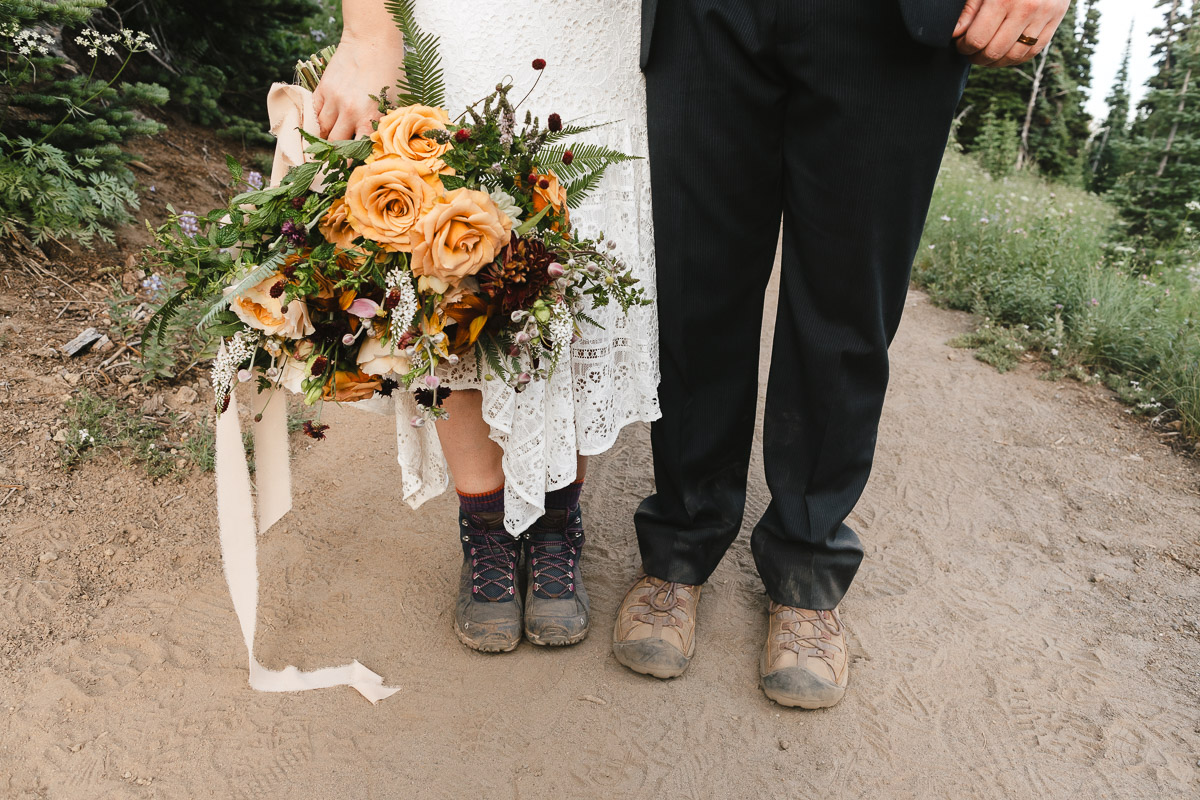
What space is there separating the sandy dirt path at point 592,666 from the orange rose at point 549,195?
1165mm

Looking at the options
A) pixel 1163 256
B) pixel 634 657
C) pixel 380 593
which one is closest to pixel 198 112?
pixel 380 593

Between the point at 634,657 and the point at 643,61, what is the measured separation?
1410 millimetres

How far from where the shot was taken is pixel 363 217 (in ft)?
4.25

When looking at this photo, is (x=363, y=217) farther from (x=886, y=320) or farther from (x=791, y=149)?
(x=886, y=320)

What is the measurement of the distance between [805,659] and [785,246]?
1012 mm

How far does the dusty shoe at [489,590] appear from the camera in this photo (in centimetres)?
192

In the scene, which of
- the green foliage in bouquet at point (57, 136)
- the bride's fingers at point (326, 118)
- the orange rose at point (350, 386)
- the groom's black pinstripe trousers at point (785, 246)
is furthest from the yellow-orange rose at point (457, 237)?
the green foliage in bouquet at point (57, 136)

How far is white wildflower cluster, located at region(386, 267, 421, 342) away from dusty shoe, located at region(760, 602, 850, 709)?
124 centimetres

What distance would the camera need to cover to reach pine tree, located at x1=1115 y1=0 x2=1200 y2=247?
16.0ft

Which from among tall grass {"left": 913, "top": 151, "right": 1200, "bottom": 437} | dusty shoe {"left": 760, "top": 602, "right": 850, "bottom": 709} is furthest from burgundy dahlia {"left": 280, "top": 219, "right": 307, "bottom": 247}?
tall grass {"left": 913, "top": 151, "right": 1200, "bottom": 437}

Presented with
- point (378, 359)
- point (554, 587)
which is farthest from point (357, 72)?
point (554, 587)

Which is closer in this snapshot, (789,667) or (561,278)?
(561,278)

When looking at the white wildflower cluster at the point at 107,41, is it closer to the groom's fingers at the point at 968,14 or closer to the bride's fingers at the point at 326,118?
the bride's fingers at the point at 326,118

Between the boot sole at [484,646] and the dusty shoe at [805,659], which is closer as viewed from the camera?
the dusty shoe at [805,659]
